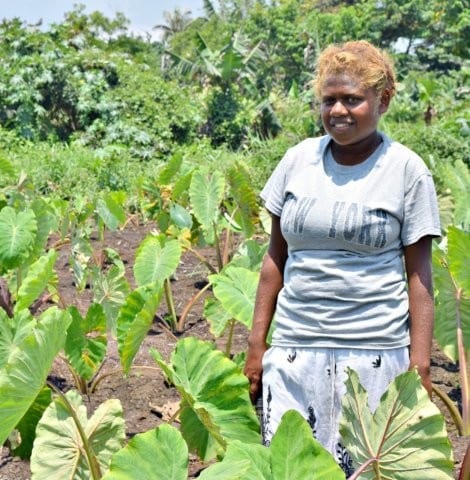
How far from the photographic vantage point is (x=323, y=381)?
198cm

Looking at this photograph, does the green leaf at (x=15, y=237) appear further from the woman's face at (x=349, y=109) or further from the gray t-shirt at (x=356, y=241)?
the woman's face at (x=349, y=109)

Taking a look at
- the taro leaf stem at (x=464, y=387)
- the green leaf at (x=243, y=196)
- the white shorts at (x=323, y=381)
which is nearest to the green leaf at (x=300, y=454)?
the white shorts at (x=323, y=381)

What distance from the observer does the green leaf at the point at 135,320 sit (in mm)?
2471

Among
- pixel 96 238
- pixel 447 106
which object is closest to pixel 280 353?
pixel 96 238

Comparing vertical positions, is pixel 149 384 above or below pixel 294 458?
below

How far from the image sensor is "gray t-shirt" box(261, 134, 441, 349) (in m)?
1.92

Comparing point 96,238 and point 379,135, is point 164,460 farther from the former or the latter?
point 96,238

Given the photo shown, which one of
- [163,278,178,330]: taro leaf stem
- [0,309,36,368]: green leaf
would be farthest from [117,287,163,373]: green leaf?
[163,278,178,330]: taro leaf stem

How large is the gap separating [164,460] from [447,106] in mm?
12850

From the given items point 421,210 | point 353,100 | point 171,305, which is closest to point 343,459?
point 421,210

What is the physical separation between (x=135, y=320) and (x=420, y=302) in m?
0.86

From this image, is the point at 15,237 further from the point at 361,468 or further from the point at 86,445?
the point at 361,468

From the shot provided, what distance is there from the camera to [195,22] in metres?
36.5

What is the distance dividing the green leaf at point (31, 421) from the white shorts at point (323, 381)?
70 cm
